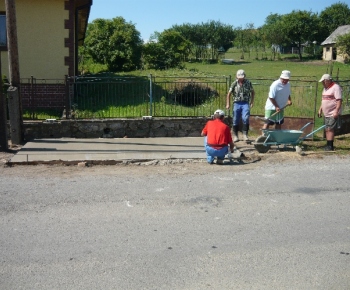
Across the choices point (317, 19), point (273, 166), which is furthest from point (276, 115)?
point (317, 19)

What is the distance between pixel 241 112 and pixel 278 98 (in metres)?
0.88

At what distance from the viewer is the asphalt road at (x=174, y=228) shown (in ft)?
14.1

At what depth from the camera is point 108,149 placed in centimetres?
971

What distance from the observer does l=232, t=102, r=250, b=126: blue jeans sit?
10.2 m

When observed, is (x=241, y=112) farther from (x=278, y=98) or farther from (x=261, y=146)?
(x=261, y=146)

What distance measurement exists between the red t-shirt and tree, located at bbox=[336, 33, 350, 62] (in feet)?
140

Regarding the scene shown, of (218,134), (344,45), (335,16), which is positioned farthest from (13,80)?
(335,16)

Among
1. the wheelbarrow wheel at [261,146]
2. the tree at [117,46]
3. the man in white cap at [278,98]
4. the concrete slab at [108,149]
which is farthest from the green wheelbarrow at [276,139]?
the tree at [117,46]

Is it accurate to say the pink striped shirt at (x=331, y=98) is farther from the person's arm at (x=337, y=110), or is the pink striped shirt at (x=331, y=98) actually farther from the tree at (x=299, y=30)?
the tree at (x=299, y=30)

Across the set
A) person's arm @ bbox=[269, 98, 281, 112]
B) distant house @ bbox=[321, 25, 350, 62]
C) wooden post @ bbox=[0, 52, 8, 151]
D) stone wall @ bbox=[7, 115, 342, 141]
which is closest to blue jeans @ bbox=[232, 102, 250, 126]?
person's arm @ bbox=[269, 98, 281, 112]

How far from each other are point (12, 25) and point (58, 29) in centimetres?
418

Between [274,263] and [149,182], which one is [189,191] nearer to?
[149,182]

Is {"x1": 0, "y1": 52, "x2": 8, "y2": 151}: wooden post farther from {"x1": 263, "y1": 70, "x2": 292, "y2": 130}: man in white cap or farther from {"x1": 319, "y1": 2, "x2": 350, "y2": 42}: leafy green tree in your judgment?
{"x1": 319, "y1": 2, "x2": 350, "y2": 42}: leafy green tree

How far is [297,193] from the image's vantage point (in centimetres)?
692
